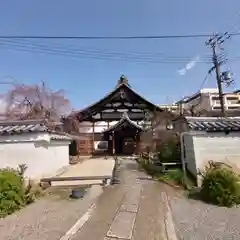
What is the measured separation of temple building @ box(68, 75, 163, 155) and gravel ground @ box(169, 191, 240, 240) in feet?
58.2

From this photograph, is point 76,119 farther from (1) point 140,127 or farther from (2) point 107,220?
(2) point 107,220

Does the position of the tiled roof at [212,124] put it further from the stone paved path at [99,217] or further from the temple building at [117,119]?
the temple building at [117,119]

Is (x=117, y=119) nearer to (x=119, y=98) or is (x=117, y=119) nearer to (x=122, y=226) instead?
(x=119, y=98)

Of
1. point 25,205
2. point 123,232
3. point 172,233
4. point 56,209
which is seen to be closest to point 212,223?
point 172,233

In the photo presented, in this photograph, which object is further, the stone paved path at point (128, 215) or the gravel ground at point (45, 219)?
the gravel ground at point (45, 219)

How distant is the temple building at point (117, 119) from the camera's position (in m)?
26.4

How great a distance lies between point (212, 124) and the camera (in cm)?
1054

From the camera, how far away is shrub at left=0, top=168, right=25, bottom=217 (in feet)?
23.1

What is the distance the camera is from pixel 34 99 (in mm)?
28922

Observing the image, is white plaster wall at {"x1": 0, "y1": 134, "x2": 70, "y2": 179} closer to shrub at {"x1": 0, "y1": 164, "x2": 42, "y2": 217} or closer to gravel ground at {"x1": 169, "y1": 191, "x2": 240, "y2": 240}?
shrub at {"x1": 0, "y1": 164, "x2": 42, "y2": 217}

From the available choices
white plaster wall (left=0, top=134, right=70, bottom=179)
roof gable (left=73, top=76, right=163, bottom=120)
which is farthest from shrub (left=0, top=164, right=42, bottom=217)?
roof gable (left=73, top=76, right=163, bottom=120)

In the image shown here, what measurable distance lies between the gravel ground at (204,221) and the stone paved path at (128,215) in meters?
0.47

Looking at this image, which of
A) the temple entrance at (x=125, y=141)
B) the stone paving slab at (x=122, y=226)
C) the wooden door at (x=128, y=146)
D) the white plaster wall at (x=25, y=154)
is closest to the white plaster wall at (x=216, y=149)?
the stone paving slab at (x=122, y=226)

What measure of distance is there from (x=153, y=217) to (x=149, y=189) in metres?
3.21
